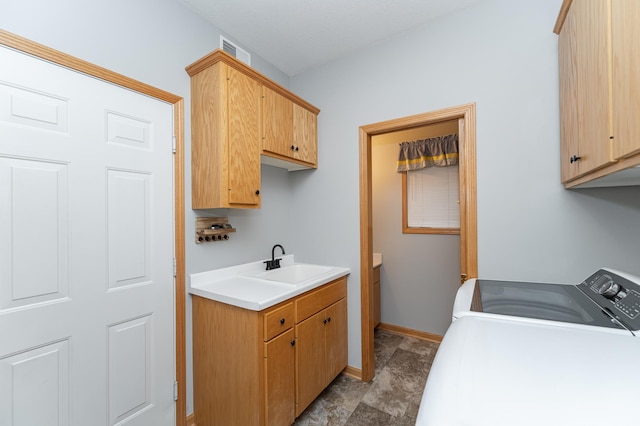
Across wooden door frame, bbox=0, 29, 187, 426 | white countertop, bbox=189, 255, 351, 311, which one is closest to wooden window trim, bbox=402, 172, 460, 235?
white countertop, bbox=189, 255, 351, 311

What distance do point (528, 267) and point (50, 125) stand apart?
105 inches

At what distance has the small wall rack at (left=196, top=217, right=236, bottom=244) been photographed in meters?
1.81

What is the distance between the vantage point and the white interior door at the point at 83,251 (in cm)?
114

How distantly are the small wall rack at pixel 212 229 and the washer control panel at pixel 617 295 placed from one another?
203 cm

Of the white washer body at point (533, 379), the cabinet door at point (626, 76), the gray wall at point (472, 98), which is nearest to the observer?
the white washer body at point (533, 379)

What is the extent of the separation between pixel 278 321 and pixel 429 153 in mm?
2373

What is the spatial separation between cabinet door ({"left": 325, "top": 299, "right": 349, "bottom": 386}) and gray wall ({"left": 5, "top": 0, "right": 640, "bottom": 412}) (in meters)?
0.09

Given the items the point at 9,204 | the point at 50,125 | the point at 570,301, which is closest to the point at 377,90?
the point at 570,301

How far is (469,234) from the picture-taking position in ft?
5.80

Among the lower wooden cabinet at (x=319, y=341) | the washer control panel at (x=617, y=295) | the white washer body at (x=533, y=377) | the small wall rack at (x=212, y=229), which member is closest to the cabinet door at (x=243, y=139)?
the small wall rack at (x=212, y=229)

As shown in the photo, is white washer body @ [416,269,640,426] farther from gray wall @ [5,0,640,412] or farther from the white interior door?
the white interior door

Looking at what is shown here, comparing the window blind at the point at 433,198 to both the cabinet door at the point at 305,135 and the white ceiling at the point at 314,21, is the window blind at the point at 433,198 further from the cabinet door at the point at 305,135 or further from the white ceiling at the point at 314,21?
the white ceiling at the point at 314,21

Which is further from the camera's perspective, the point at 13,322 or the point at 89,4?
the point at 89,4

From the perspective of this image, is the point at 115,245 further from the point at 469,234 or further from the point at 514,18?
the point at 514,18
